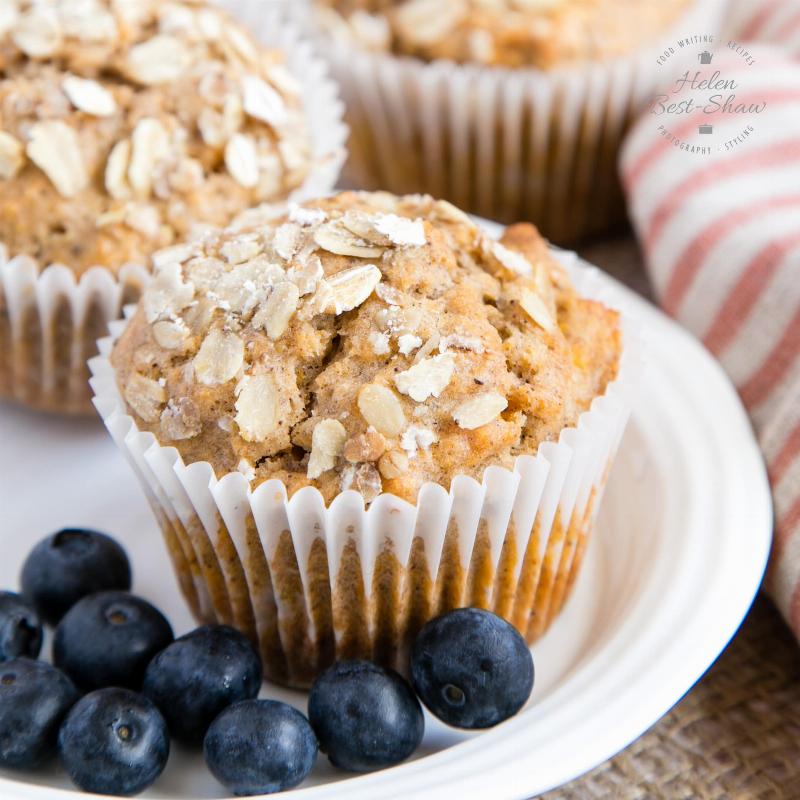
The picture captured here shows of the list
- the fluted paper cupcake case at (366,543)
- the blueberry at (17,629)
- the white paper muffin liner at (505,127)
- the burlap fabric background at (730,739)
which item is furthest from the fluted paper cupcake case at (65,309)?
the burlap fabric background at (730,739)

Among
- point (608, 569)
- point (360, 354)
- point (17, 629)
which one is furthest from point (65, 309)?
point (608, 569)

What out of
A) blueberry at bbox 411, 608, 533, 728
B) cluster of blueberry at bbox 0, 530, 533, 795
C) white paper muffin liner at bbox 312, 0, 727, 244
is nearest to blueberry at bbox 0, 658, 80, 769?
cluster of blueberry at bbox 0, 530, 533, 795

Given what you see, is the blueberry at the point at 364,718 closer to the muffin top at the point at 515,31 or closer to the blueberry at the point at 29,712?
the blueberry at the point at 29,712

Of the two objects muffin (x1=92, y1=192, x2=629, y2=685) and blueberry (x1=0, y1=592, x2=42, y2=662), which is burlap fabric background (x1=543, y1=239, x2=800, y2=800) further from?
blueberry (x1=0, y1=592, x2=42, y2=662)

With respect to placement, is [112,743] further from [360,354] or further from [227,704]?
[360,354]

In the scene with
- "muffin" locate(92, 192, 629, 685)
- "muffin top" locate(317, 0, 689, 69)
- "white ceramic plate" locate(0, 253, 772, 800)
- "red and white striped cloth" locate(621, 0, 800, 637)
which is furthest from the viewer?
"muffin top" locate(317, 0, 689, 69)

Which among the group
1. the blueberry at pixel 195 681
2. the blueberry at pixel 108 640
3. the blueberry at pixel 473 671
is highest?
the blueberry at pixel 473 671

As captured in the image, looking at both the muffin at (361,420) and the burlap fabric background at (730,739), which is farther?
the burlap fabric background at (730,739)

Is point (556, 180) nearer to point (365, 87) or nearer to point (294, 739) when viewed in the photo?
point (365, 87)
